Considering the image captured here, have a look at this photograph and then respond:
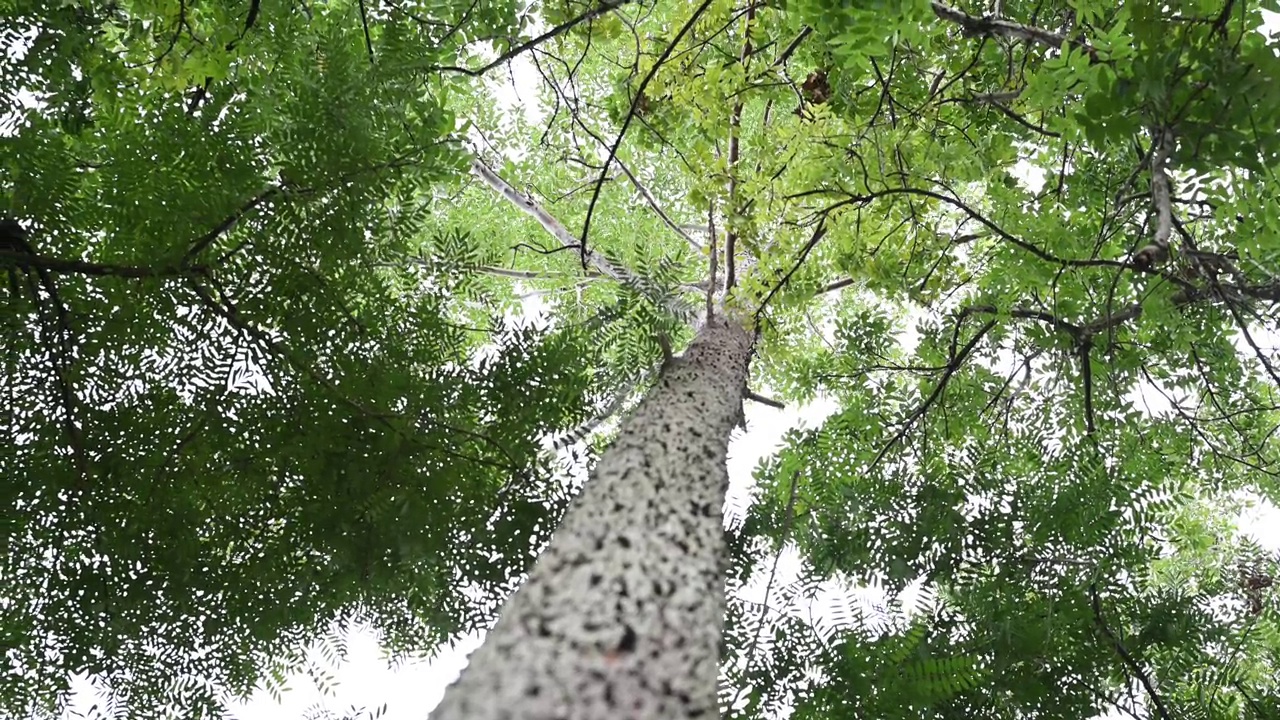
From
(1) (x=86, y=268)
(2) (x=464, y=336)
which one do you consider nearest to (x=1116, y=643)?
(2) (x=464, y=336)

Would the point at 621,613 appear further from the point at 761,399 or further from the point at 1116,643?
the point at 761,399

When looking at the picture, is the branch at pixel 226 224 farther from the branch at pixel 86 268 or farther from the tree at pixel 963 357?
the tree at pixel 963 357

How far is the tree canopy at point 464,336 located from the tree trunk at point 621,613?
98cm

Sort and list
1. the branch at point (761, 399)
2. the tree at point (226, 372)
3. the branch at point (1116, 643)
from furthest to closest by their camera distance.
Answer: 1. the branch at point (761, 399)
2. the branch at point (1116, 643)
3. the tree at point (226, 372)

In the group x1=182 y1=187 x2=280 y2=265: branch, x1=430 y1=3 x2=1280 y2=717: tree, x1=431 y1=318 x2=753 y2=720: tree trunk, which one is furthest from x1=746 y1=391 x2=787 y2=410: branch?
x1=182 y1=187 x2=280 y2=265: branch

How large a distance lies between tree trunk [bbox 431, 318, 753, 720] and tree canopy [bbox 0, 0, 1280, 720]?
0.98 meters

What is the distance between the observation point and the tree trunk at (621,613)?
97 cm

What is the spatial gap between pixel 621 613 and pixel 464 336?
6.52 feet

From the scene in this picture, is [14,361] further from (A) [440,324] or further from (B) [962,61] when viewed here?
(B) [962,61]

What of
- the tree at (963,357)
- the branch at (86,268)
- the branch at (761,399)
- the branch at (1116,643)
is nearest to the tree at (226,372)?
the branch at (86,268)

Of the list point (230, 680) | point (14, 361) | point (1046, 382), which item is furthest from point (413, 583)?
point (1046, 382)

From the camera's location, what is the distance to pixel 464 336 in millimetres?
2967

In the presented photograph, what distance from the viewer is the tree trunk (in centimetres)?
97

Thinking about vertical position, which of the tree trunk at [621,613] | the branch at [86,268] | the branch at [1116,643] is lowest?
the tree trunk at [621,613]
